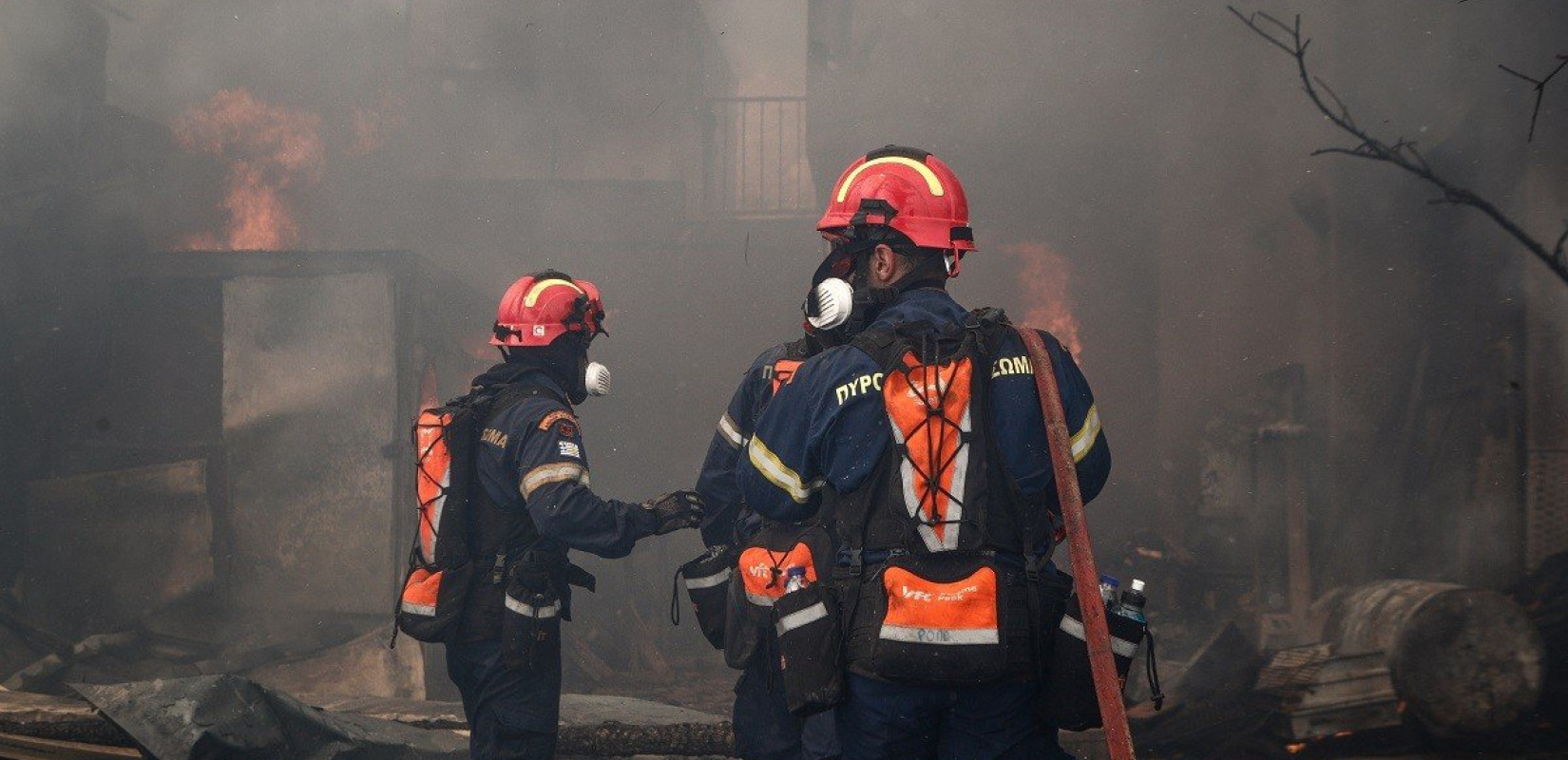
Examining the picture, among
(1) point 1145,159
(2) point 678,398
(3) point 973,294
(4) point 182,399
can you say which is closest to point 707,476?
(4) point 182,399

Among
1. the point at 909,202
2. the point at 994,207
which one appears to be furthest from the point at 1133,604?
the point at 994,207

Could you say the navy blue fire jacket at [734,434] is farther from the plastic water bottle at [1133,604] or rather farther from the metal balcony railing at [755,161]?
the metal balcony railing at [755,161]

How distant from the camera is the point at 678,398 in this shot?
1659 cm

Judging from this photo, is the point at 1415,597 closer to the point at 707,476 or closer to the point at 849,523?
the point at 707,476

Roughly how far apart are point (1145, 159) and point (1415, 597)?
25.5 feet

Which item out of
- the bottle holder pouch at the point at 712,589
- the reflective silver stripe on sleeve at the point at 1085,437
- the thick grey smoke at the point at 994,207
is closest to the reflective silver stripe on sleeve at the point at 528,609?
the bottle holder pouch at the point at 712,589

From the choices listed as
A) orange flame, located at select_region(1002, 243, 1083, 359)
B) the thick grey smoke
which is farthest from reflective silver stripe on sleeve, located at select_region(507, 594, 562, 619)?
orange flame, located at select_region(1002, 243, 1083, 359)

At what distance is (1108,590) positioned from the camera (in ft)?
9.11

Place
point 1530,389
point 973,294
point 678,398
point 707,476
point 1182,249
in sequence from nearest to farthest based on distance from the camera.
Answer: point 707,476
point 1530,389
point 1182,249
point 973,294
point 678,398

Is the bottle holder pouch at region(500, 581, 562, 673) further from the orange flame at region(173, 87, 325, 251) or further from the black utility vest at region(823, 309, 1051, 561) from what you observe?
the orange flame at region(173, 87, 325, 251)

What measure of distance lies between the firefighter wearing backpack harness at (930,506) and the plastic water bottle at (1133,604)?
177 millimetres

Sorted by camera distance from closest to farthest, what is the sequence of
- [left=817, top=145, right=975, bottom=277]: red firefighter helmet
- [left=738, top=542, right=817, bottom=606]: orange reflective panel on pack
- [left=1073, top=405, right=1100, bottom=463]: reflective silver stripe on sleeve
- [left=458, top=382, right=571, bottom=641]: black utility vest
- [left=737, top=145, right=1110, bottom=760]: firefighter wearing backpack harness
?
1. [left=737, top=145, right=1110, bottom=760]: firefighter wearing backpack harness
2. [left=1073, top=405, right=1100, bottom=463]: reflective silver stripe on sleeve
3. [left=817, top=145, right=975, bottom=277]: red firefighter helmet
4. [left=738, top=542, right=817, bottom=606]: orange reflective panel on pack
5. [left=458, top=382, right=571, bottom=641]: black utility vest

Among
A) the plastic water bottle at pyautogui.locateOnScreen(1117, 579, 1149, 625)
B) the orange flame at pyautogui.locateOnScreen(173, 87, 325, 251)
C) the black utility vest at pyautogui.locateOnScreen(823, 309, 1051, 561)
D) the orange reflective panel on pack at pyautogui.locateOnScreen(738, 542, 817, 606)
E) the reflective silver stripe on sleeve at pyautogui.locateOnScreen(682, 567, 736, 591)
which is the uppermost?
the orange flame at pyautogui.locateOnScreen(173, 87, 325, 251)

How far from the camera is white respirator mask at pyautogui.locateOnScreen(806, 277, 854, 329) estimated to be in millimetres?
2930
